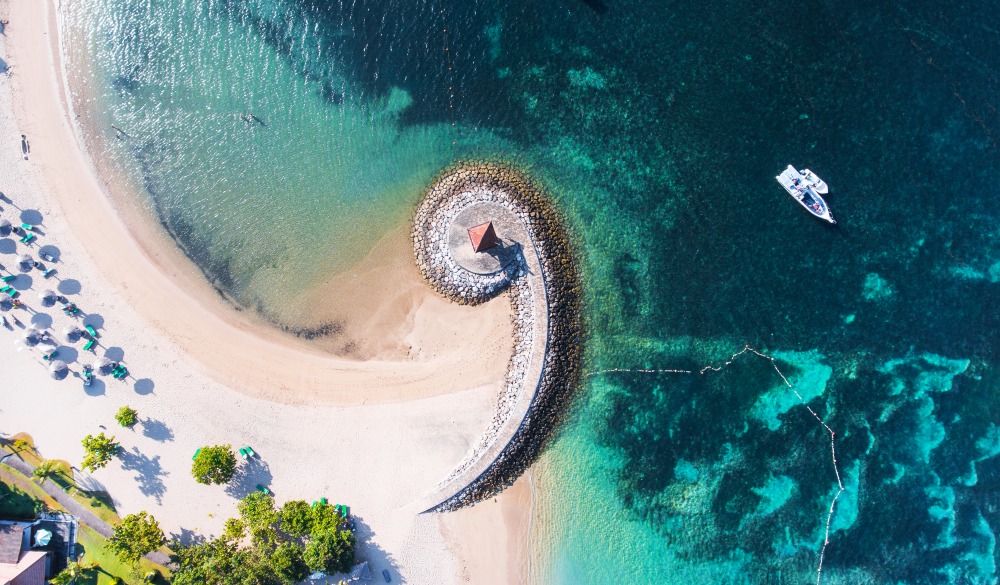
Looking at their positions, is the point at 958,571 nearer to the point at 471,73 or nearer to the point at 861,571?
the point at 861,571

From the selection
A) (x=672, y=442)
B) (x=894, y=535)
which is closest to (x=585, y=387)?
(x=672, y=442)

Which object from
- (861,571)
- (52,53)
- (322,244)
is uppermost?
(52,53)

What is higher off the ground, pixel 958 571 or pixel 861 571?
pixel 861 571

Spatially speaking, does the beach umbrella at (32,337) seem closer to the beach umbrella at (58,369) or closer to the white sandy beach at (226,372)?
the white sandy beach at (226,372)

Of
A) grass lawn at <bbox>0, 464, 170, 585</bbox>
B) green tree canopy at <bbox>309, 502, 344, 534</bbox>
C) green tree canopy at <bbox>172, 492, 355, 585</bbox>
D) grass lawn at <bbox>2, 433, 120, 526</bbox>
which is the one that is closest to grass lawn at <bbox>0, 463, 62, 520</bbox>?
grass lawn at <bbox>0, 464, 170, 585</bbox>

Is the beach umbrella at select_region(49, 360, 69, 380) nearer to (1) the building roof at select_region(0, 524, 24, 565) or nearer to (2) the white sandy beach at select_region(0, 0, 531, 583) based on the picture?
(2) the white sandy beach at select_region(0, 0, 531, 583)

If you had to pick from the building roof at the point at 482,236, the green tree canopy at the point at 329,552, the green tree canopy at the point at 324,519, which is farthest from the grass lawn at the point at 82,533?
the building roof at the point at 482,236
